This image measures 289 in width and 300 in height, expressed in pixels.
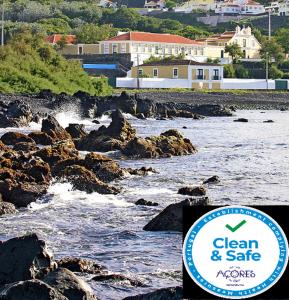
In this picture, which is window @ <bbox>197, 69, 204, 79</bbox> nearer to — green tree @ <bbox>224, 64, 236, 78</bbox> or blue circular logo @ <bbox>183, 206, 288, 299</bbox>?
green tree @ <bbox>224, 64, 236, 78</bbox>

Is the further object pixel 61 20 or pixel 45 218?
pixel 61 20

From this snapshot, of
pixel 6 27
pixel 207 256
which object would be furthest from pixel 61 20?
pixel 207 256

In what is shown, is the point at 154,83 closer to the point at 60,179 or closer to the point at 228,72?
the point at 228,72

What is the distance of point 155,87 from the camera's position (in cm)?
9769

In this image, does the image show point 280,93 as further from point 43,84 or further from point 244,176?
point 244,176

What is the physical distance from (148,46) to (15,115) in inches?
2685

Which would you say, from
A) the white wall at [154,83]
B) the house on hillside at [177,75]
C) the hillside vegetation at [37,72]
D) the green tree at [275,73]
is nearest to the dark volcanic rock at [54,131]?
the hillside vegetation at [37,72]

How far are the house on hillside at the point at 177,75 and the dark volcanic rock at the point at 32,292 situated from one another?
89.5 m

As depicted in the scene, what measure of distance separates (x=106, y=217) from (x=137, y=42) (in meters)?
96.6

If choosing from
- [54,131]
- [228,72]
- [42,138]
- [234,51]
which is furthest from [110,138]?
[234,51]

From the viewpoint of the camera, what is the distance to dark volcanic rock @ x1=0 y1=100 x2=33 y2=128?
46.8 meters

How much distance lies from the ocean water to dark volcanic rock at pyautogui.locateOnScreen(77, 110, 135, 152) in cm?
299

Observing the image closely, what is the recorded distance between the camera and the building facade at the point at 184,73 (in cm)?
10019

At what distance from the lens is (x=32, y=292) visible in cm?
841
